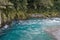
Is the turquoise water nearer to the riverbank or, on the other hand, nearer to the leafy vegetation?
the riverbank

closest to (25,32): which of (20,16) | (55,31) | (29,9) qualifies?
(55,31)

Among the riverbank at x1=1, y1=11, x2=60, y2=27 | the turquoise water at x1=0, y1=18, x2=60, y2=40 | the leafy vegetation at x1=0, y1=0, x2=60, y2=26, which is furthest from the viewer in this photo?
the leafy vegetation at x1=0, y1=0, x2=60, y2=26

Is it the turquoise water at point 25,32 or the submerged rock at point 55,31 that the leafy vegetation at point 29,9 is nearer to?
the turquoise water at point 25,32

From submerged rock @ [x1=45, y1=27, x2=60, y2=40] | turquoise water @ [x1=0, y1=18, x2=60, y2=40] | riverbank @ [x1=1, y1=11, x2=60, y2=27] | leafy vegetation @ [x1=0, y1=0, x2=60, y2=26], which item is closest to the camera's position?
turquoise water @ [x1=0, y1=18, x2=60, y2=40]

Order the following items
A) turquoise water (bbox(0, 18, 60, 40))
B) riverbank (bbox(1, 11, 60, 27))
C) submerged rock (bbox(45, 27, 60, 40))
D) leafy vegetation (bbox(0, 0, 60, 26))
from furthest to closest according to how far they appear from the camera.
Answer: leafy vegetation (bbox(0, 0, 60, 26)), riverbank (bbox(1, 11, 60, 27)), submerged rock (bbox(45, 27, 60, 40)), turquoise water (bbox(0, 18, 60, 40))

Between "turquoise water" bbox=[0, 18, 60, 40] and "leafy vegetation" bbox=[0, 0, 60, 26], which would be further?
"leafy vegetation" bbox=[0, 0, 60, 26]

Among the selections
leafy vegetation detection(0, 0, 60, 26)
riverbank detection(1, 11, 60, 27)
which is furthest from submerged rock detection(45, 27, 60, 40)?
leafy vegetation detection(0, 0, 60, 26)

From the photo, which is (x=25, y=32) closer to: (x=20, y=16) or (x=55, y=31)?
(x=55, y=31)

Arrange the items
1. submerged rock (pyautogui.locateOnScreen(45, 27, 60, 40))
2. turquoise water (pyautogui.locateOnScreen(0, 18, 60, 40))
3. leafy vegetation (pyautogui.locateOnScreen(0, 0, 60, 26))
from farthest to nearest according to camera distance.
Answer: leafy vegetation (pyautogui.locateOnScreen(0, 0, 60, 26))
submerged rock (pyautogui.locateOnScreen(45, 27, 60, 40))
turquoise water (pyautogui.locateOnScreen(0, 18, 60, 40))

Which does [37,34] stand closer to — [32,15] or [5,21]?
[5,21]

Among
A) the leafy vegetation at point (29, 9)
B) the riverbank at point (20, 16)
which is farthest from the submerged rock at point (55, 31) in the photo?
the leafy vegetation at point (29, 9)

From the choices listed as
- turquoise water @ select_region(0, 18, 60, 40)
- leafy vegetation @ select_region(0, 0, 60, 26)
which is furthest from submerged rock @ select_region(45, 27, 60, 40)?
leafy vegetation @ select_region(0, 0, 60, 26)

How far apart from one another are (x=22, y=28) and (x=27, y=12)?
5530 mm

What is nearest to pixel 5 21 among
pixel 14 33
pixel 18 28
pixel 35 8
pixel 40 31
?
pixel 18 28
